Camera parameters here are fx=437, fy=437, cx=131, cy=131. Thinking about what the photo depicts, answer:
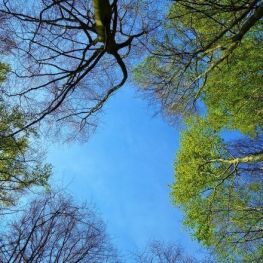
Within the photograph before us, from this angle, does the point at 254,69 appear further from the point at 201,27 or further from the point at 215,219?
the point at 215,219

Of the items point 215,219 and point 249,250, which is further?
point 215,219

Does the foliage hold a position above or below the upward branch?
above

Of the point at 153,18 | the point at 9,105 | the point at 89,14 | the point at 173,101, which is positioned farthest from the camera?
the point at 173,101

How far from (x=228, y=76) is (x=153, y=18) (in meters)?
5.03

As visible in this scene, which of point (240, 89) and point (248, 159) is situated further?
point (240, 89)

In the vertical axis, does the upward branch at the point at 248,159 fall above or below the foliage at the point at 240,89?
below

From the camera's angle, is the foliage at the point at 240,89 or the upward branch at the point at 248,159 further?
the foliage at the point at 240,89

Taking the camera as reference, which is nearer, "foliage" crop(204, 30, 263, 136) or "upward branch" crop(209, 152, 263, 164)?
"upward branch" crop(209, 152, 263, 164)

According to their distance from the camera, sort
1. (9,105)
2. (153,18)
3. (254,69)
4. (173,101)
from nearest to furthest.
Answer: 1. (153,18)
2. (9,105)
3. (173,101)
4. (254,69)

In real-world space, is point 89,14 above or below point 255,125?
below

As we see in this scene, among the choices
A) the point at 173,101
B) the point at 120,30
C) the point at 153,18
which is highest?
the point at 173,101

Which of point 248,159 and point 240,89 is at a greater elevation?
point 240,89

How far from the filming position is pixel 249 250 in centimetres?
1216

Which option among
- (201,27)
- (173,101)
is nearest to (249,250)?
(173,101)
